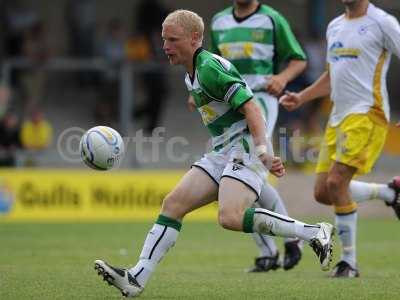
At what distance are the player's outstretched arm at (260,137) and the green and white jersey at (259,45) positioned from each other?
2794mm

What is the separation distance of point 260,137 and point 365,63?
2.53m

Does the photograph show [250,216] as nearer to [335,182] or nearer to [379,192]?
[335,182]

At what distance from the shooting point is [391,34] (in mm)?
9602

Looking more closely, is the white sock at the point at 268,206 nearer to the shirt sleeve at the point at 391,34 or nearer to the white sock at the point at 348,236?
the white sock at the point at 348,236

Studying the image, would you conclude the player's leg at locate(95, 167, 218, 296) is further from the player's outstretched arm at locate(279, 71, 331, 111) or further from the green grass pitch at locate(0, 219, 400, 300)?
the player's outstretched arm at locate(279, 71, 331, 111)

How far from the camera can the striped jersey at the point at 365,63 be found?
968cm

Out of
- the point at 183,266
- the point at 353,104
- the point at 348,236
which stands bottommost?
the point at 183,266

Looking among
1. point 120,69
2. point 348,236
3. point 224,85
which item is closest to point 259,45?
point 348,236

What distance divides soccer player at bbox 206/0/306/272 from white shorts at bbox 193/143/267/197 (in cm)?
223

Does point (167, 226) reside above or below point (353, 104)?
below

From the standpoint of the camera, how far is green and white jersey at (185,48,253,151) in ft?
25.2

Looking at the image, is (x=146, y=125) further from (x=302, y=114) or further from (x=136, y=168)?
(x=302, y=114)

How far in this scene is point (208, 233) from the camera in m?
15.5

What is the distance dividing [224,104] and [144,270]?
136cm
